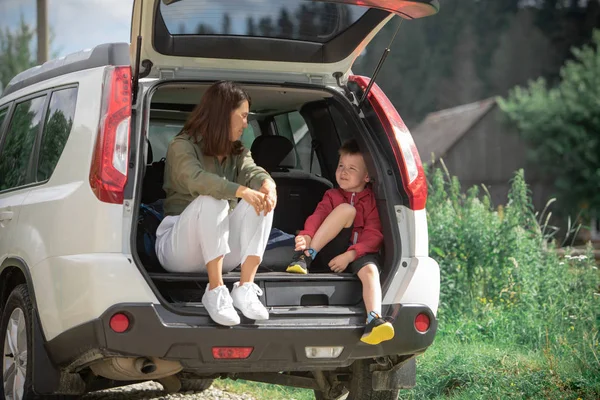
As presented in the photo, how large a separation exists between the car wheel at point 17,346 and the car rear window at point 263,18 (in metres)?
1.65

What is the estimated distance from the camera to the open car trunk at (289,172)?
5.19 metres

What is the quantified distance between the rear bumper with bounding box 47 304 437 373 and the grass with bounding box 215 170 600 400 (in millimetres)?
1388

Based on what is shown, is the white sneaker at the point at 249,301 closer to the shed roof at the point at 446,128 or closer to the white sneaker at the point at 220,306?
the white sneaker at the point at 220,306

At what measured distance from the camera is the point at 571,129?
1773 inches

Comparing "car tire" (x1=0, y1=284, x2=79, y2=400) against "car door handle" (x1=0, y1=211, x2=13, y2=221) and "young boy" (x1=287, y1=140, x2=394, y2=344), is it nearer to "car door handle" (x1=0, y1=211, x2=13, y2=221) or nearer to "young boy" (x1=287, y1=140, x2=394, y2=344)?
"car door handle" (x1=0, y1=211, x2=13, y2=221)

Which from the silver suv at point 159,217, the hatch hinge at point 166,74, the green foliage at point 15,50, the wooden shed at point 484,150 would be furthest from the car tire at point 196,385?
the wooden shed at point 484,150

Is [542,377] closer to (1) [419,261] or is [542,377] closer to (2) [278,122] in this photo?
(1) [419,261]

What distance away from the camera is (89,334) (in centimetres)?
471

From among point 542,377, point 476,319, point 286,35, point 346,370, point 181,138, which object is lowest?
point 476,319

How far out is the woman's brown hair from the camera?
5.37 metres

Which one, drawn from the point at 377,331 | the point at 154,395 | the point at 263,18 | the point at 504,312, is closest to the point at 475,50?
the point at 504,312

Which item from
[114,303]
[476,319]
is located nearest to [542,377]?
[476,319]

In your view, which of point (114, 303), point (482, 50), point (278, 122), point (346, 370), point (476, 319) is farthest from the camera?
point (482, 50)

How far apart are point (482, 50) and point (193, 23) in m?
A: 83.6
